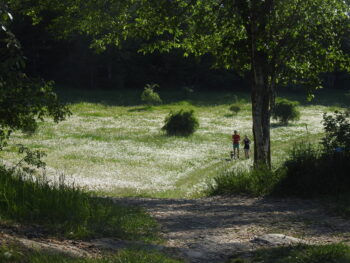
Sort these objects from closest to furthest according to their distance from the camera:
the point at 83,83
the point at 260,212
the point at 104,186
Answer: the point at 260,212
the point at 104,186
the point at 83,83

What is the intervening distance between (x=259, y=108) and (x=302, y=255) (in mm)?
9104

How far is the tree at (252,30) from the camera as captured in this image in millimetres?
14883

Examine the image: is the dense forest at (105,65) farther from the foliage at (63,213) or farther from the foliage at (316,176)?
the foliage at (63,213)

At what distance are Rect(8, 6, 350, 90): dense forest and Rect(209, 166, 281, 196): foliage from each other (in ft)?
206

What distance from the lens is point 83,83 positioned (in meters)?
81.3

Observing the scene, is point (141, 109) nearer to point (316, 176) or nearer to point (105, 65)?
point (105, 65)

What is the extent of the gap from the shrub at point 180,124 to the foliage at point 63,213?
2878 cm

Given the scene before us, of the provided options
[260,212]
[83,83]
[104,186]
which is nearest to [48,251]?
[260,212]

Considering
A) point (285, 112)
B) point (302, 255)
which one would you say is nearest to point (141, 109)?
point (285, 112)

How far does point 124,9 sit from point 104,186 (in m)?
7.57

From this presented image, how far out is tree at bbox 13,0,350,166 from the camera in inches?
586

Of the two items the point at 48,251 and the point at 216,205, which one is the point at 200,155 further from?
the point at 48,251

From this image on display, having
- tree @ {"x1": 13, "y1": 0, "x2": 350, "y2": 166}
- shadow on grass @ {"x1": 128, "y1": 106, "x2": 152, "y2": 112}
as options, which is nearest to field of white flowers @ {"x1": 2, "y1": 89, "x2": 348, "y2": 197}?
shadow on grass @ {"x1": 128, "y1": 106, "x2": 152, "y2": 112}

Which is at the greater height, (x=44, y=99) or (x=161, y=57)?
(x=161, y=57)
